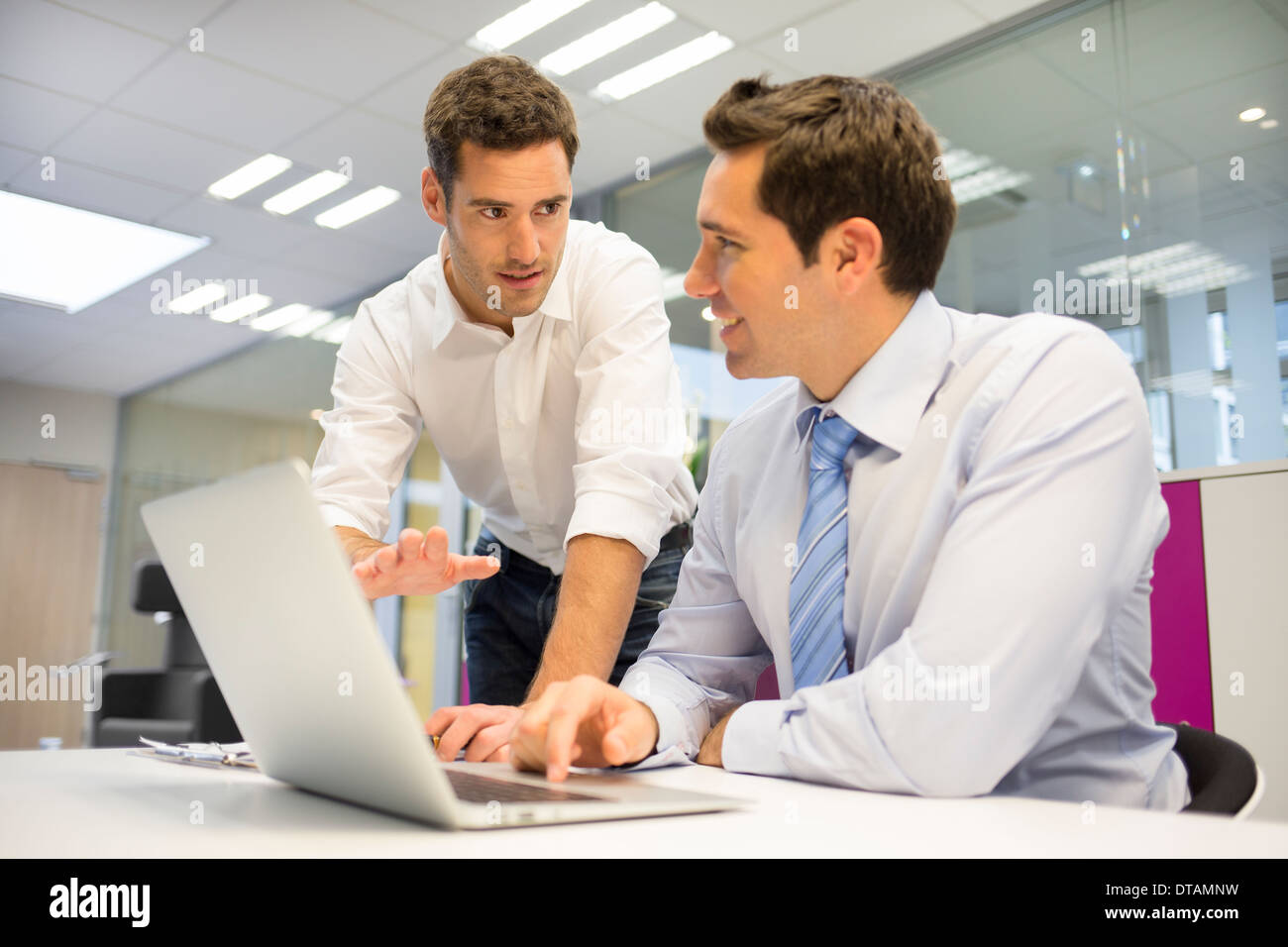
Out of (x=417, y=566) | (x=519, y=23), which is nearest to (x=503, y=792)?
(x=417, y=566)

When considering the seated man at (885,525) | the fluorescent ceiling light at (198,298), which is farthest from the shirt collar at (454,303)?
the fluorescent ceiling light at (198,298)

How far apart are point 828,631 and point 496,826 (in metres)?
0.53

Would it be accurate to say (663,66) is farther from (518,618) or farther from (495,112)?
(518,618)

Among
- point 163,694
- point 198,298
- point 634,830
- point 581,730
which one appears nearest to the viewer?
point 634,830

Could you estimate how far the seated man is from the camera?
31.9 inches

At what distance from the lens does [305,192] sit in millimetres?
4754

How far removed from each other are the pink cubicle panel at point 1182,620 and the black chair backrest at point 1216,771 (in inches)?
36.0

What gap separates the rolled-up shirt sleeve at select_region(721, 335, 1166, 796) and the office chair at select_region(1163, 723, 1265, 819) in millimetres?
126

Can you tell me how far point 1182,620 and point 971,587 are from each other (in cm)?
122

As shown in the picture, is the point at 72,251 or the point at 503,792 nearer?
the point at 503,792

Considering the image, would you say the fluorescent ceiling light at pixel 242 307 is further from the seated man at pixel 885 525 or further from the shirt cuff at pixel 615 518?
the seated man at pixel 885 525

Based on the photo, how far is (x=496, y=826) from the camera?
56 cm

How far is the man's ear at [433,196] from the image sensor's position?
1.74 m
